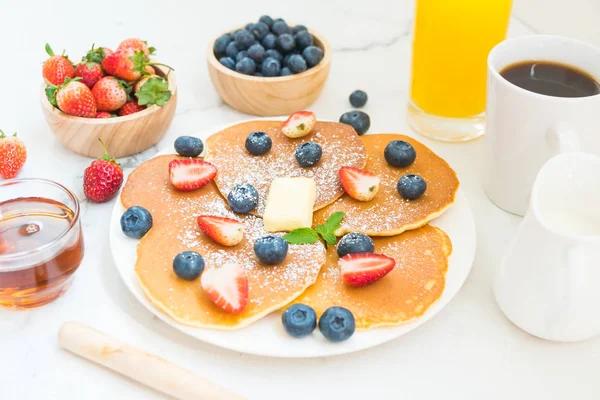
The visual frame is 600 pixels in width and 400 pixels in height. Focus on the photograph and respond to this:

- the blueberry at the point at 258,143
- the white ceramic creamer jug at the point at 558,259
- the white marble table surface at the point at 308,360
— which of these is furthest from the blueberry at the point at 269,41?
the white ceramic creamer jug at the point at 558,259

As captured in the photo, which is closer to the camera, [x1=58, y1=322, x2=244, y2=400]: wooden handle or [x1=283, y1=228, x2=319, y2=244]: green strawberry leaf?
[x1=58, y1=322, x2=244, y2=400]: wooden handle

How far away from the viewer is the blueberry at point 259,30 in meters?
1.81

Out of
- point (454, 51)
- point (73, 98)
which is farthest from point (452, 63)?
point (73, 98)

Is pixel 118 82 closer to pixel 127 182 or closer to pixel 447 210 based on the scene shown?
pixel 127 182

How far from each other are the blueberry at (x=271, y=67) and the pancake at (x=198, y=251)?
41 cm

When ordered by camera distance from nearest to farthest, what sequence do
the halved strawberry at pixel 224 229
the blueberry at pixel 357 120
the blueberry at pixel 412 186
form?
the halved strawberry at pixel 224 229
the blueberry at pixel 412 186
the blueberry at pixel 357 120

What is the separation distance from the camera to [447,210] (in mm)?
1419

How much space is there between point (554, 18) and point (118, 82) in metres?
1.31

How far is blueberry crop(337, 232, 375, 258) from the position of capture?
125cm

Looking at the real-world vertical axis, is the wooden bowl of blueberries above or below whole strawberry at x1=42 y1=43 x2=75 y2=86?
below

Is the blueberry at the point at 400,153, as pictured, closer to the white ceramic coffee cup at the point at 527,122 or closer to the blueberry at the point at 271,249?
the white ceramic coffee cup at the point at 527,122

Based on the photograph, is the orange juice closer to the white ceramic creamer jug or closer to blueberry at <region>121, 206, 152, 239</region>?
the white ceramic creamer jug

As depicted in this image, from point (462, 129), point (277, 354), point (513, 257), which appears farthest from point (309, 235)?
point (462, 129)

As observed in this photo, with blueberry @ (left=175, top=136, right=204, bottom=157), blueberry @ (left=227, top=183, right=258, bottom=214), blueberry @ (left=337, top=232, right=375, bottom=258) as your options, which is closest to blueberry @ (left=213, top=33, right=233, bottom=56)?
blueberry @ (left=175, top=136, right=204, bottom=157)
